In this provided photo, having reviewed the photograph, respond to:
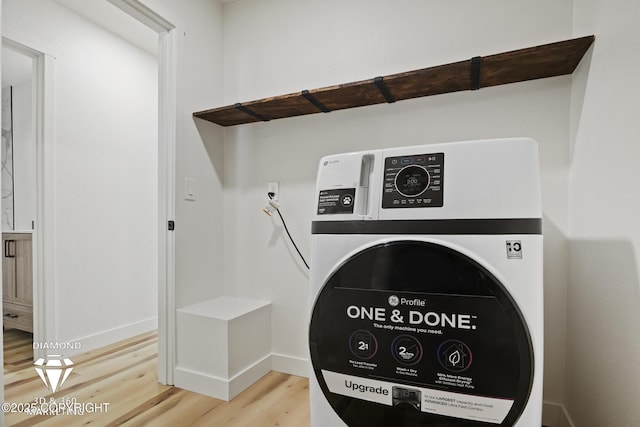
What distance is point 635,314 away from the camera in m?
0.85

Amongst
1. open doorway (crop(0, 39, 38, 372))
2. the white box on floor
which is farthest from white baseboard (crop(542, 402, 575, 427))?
open doorway (crop(0, 39, 38, 372))

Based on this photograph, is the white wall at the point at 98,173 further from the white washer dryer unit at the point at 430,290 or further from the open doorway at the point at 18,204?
the white washer dryer unit at the point at 430,290

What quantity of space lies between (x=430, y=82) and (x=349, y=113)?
0.48 meters

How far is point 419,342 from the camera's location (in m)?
0.84

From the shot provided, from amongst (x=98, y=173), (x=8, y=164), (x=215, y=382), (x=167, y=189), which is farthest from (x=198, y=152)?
(x=8, y=164)

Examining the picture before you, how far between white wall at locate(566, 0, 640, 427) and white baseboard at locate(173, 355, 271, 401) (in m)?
1.42

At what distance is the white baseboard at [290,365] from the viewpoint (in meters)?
1.91

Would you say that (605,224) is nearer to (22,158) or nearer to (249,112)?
(249,112)

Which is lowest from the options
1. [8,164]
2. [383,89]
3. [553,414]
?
[553,414]

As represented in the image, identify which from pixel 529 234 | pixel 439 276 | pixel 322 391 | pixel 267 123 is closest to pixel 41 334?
pixel 267 123

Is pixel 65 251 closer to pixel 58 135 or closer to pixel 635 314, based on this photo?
pixel 58 135

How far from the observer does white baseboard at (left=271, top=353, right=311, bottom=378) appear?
6.27ft

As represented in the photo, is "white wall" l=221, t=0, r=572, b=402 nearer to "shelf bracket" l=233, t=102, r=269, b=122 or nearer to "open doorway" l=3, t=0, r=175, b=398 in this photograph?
"shelf bracket" l=233, t=102, r=269, b=122
